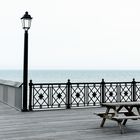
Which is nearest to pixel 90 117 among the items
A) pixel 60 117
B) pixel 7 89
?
pixel 60 117

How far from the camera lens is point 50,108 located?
13.5m

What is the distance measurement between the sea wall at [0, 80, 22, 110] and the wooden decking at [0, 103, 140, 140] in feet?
2.89

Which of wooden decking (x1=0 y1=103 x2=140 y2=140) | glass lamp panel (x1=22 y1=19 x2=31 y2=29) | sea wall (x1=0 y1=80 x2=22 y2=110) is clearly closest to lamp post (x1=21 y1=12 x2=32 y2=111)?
glass lamp panel (x1=22 y1=19 x2=31 y2=29)

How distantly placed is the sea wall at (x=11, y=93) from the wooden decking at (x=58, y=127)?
882 mm

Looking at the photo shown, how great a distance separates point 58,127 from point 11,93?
202 inches

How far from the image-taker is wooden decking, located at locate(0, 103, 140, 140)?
798 centimetres

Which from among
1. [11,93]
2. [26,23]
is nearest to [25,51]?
[26,23]

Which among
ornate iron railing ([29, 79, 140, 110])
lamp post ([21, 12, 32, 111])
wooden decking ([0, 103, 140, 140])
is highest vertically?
lamp post ([21, 12, 32, 111])

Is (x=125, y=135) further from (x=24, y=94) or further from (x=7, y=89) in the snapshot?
(x=7, y=89)

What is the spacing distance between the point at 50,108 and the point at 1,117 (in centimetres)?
283

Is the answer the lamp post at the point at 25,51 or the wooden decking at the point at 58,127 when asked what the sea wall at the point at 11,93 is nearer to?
the lamp post at the point at 25,51

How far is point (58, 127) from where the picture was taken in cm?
921

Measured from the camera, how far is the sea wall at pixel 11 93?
42.4 feet

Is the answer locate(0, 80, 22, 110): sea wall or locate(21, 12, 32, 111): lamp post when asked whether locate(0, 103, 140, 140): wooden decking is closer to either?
locate(21, 12, 32, 111): lamp post
